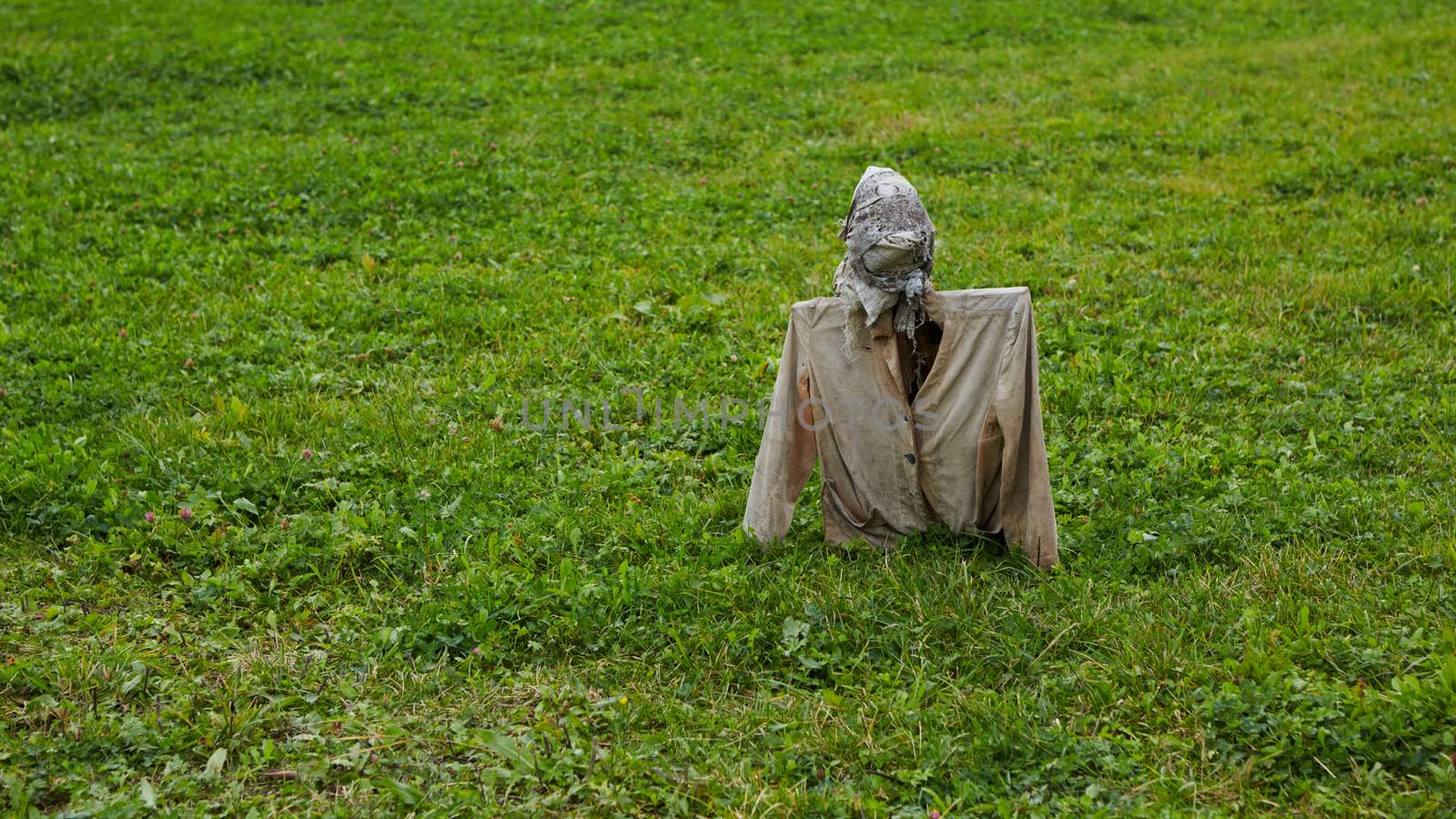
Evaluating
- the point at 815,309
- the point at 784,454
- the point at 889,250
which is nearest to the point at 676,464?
the point at 784,454

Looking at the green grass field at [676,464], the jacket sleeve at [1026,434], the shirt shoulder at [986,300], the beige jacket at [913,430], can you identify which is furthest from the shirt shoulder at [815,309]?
the green grass field at [676,464]

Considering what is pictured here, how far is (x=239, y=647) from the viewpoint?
444 centimetres

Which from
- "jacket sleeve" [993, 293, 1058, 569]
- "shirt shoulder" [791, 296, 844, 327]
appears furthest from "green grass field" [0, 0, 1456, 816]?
"shirt shoulder" [791, 296, 844, 327]

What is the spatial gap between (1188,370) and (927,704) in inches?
133

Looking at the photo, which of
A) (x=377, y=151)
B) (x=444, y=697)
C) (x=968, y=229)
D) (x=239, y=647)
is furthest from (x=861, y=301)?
(x=377, y=151)

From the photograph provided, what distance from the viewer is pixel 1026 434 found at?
14.8 ft

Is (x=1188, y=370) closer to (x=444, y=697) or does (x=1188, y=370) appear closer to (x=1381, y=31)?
(x=444, y=697)

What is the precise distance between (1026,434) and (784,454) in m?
1.00

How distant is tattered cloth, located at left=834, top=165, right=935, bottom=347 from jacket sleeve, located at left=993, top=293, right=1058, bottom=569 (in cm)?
39

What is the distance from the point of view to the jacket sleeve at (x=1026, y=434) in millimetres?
4473

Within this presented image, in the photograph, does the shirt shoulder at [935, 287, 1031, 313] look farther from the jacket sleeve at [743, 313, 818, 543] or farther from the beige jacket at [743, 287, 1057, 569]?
the jacket sleeve at [743, 313, 818, 543]

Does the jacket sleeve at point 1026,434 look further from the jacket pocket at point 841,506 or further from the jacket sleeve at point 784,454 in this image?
the jacket sleeve at point 784,454

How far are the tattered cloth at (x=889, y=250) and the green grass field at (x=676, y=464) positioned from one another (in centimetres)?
106

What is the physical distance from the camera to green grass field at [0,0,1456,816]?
3.75 m
